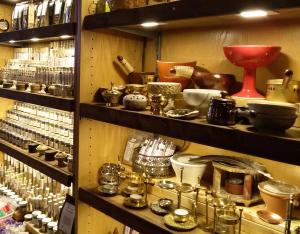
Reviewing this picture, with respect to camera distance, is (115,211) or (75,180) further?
(75,180)

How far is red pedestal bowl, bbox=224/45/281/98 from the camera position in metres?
1.16

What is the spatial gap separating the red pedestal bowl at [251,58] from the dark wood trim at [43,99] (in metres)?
0.80

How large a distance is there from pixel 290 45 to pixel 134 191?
872mm

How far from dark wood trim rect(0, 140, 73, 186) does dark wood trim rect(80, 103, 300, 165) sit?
0.53 meters

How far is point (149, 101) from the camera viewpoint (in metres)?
1.33

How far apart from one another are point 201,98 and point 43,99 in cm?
99

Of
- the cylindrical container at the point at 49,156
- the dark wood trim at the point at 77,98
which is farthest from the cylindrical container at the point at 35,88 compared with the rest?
the dark wood trim at the point at 77,98

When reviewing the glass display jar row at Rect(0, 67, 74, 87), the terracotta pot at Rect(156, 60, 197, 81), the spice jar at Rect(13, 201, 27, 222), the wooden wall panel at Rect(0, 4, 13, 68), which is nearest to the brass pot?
the terracotta pot at Rect(156, 60, 197, 81)

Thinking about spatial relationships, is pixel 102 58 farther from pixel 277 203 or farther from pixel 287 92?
pixel 277 203

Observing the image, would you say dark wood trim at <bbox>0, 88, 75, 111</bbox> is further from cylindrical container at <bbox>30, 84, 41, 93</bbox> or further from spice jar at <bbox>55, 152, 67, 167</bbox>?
spice jar at <bbox>55, 152, 67, 167</bbox>

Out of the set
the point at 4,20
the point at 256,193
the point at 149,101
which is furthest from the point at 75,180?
the point at 4,20

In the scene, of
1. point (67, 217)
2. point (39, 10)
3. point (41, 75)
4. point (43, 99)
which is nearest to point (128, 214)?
point (67, 217)

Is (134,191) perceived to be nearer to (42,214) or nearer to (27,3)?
(42,214)

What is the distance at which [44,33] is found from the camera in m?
1.79
